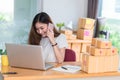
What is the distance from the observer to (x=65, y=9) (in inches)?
192

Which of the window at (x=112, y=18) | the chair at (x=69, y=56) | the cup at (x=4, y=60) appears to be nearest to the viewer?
the cup at (x=4, y=60)

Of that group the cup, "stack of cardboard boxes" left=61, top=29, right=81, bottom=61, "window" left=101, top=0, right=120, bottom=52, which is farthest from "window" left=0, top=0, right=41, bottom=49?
the cup

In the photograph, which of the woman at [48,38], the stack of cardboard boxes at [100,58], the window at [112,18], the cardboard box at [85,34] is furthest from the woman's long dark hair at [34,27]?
the window at [112,18]

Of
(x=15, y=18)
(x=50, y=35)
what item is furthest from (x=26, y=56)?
(x=15, y=18)

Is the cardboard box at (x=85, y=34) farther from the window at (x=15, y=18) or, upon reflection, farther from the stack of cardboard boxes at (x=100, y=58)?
the stack of cardboard boxes at (x=100, y=58)

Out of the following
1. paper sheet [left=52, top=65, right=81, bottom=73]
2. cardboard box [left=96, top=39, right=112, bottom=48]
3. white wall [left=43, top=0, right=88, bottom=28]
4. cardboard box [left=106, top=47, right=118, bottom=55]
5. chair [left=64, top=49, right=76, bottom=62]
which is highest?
white wall [left=43, top=0, right=88, bottom=28]

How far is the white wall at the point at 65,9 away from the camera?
480cm

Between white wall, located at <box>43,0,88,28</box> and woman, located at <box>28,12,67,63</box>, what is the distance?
6.22ft

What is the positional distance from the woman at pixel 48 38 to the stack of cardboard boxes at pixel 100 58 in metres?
0.48

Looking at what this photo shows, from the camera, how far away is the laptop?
225cm

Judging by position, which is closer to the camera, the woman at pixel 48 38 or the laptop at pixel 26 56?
the laptop at pixel 26 56

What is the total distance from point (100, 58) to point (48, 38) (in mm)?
838

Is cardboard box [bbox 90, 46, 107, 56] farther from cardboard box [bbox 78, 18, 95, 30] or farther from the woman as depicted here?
cardboard box [bbox 78, 18, 95, 30]

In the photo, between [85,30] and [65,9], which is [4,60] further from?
[65,9]
